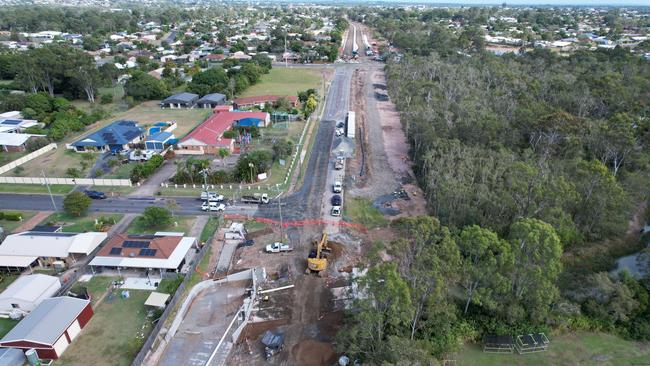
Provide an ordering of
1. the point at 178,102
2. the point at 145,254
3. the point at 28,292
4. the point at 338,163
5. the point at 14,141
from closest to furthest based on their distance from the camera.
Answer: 1. the point at 28,292
2. the point at 145,254
3. the point at 338,163
4. the point at 14,141
5. the point at 178,102

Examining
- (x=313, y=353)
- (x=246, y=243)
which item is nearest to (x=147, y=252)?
(x=246, y=243)

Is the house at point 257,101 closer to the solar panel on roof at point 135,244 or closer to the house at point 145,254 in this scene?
the house at point 145,254

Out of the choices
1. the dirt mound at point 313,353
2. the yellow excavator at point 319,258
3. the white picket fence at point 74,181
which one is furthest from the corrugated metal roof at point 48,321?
the white picket fence at point 74,181

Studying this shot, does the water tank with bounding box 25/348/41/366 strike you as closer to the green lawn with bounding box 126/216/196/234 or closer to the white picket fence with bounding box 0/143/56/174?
the green lawn with bounding box 126/216/196/234

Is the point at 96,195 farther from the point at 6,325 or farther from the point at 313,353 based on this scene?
the point at 313,353

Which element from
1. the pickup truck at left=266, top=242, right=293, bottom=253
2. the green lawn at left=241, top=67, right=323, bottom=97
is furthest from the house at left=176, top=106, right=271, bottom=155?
the green lawn at left=241, top=67, right=323, bottom=97
